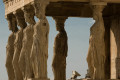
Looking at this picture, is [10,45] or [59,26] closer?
[10,45]

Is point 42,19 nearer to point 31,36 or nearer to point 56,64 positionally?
point 31,36

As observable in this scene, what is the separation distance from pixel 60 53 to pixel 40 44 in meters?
6.41

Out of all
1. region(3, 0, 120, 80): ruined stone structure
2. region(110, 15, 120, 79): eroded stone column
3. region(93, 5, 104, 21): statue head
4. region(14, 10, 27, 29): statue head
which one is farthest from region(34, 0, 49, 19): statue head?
region(110, 15, 120, 79): eroded stone column

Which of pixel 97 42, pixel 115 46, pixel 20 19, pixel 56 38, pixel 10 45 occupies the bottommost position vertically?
pixel 97 42

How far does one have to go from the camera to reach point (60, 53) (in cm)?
4247

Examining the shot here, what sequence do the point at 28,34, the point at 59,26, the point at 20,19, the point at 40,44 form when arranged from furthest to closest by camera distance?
the point at 59,26
the point at 20,19
the point at 28,34
the point at 40,44

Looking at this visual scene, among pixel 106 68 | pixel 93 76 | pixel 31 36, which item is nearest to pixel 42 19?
pixel 31 36

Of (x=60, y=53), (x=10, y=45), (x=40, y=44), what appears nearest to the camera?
(x=40, y=44)

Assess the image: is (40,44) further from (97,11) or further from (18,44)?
(18,44)

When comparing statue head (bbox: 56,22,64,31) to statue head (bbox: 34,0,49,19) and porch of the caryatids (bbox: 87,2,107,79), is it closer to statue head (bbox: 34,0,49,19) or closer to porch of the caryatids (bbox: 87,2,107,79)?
porch of the caryatids (bbox: 87,2,107,79)

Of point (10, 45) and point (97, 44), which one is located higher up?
point (10, 45)

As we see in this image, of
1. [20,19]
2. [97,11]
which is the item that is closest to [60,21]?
[20,19]

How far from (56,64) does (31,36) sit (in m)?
4.84

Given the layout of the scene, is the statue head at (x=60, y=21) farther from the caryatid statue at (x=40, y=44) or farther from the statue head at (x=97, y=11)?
the caryatid statue at (x=40, y=44)
